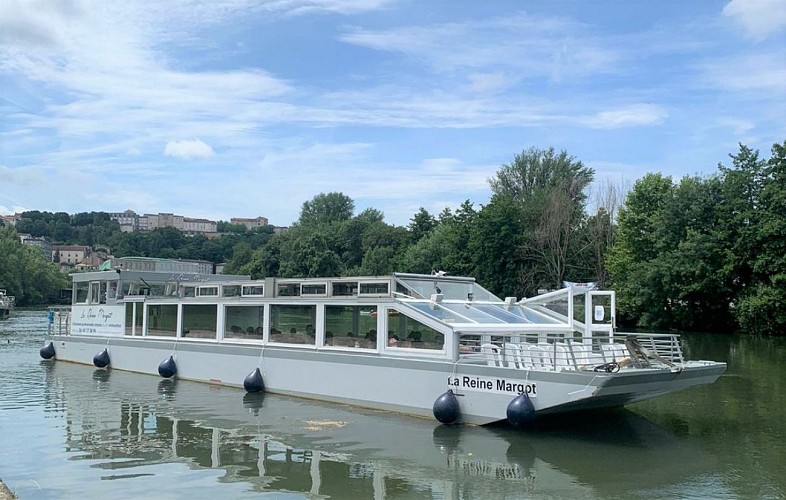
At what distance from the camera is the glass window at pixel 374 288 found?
16391 millimetres

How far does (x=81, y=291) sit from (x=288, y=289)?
464 inches

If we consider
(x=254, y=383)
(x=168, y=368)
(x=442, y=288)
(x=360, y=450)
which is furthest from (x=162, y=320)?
(x=360, y=450)

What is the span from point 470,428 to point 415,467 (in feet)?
9.25

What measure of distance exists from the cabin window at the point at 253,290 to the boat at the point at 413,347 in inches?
1.3

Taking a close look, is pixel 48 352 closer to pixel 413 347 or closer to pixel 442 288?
pixel 442 288

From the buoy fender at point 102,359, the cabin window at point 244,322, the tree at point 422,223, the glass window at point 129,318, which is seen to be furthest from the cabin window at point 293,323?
the tree at point 422,223

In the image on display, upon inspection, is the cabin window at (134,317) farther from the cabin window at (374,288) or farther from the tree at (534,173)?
the tree at (534,173)

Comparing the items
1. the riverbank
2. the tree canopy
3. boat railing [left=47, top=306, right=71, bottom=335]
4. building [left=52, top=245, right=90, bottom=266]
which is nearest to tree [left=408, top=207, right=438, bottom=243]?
the tree canopy

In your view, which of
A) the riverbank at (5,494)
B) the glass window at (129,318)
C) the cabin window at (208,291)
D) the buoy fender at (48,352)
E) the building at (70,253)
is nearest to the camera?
the riverbank at (5,494)

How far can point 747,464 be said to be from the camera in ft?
38.3

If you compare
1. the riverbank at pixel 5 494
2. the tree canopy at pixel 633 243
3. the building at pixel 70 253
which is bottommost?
the riverbank at pixel 5 494

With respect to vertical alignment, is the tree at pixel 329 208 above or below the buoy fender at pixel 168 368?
above

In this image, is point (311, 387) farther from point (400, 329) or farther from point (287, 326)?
point (400, 329)

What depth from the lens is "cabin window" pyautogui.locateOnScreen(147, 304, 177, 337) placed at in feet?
72.8
